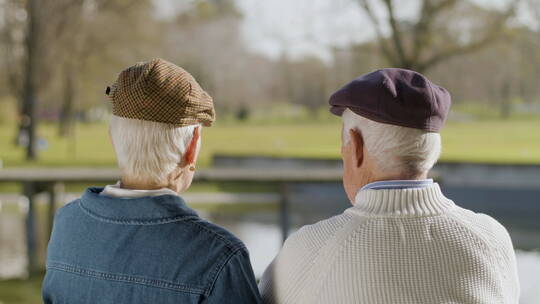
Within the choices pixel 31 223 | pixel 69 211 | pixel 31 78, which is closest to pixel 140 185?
pixel 69 211

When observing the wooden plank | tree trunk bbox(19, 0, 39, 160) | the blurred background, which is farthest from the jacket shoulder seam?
tree trunk bbox(19, 0, 39, 160)

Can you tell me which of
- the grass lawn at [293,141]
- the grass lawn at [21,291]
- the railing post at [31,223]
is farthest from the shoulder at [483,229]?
the grass lawn at [293,141]

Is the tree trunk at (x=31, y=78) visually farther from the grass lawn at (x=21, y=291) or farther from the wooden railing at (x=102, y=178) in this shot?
the grass lawn at (x=21, y=291)

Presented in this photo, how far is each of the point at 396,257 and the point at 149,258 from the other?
380mm

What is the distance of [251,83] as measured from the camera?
2177 centimetres

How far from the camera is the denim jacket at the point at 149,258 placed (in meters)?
1.01

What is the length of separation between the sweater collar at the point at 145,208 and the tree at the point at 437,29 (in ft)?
33.2

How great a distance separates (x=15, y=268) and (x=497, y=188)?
272 inches

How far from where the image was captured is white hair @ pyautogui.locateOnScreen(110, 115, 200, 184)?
3.50ft

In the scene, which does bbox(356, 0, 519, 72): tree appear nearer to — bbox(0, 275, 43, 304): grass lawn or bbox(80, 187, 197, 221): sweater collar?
bbox(0, 275, 43, 304): grass lawn

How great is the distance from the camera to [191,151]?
1.11 meters

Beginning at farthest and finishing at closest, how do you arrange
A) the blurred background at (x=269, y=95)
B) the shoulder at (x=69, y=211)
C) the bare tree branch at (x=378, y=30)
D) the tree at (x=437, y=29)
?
the bare tree branch at (x=378, y=30) < the tree at (x=437, y=29) < the blurred background at (x=269, y=95) < the shoulder at (x=69, y=211)

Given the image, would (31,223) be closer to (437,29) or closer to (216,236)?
(216,236)

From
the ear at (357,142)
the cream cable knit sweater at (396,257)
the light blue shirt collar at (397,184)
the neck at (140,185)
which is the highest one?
the ear at (357,142)
